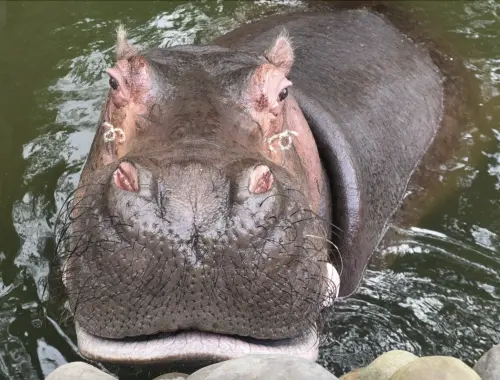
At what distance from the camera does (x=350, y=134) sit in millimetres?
4160

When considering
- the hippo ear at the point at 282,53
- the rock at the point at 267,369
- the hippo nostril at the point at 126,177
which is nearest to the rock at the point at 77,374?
the rock at the point at 267,369

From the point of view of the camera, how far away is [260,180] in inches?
92.0

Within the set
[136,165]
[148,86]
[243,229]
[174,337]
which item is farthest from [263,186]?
[148,86]

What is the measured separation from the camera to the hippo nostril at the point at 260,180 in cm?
232

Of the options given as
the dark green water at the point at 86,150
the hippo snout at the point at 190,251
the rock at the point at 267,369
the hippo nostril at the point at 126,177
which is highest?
the hippo nostril at the point at 126,177

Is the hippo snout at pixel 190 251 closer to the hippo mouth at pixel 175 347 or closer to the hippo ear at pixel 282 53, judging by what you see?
the hippo mouth at pixel 175 347

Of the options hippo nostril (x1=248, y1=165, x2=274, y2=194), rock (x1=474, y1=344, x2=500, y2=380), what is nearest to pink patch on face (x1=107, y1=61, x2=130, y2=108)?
hippo nostril (x1=248, y1=165, x2=274, y2=194)

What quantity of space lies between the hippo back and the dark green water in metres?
0.29

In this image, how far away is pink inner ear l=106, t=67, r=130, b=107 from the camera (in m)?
3.05

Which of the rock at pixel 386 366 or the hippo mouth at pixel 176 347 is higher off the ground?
the hippo mouth at pixel 176 347

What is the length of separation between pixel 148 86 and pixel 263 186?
0.92 meters

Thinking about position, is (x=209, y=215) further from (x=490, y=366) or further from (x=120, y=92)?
(x=490, y=366)

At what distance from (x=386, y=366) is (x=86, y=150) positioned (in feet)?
10.1

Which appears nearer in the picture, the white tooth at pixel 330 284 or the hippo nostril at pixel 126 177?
the hippo nostril at pixel 126 177
